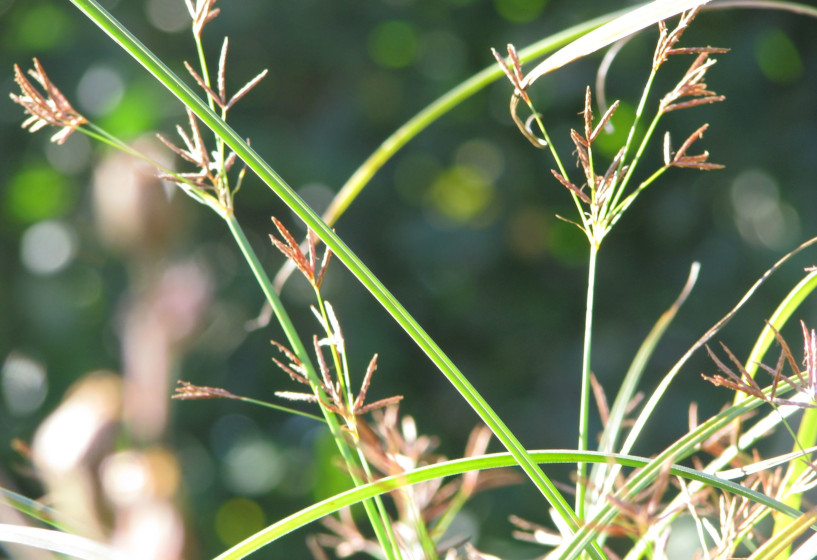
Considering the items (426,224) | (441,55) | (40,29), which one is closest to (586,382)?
(426,224)

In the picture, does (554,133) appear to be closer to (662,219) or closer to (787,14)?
(662,219)

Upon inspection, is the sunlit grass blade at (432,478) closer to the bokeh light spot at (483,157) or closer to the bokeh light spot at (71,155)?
the bokeh light spot at (483,157)

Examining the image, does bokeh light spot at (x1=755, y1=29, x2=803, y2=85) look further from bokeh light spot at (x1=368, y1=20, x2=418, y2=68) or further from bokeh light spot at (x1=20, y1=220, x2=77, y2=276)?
bokeh light spot at (x1=20, y1=220, x2=77, y2=276)

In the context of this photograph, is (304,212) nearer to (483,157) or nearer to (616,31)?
(616,31)

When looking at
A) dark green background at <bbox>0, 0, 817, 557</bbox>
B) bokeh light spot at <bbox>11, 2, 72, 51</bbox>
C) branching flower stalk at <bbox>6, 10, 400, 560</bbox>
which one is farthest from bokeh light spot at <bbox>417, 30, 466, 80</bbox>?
branching flower stalk at <bbox>6, 10, 400, 560</bbox>

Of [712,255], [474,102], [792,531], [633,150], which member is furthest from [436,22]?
[792,531]

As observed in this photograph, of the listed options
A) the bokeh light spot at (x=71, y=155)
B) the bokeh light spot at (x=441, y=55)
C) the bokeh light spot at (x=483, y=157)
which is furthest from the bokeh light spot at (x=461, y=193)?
the bokeh light spot at (x=71, y=155)
